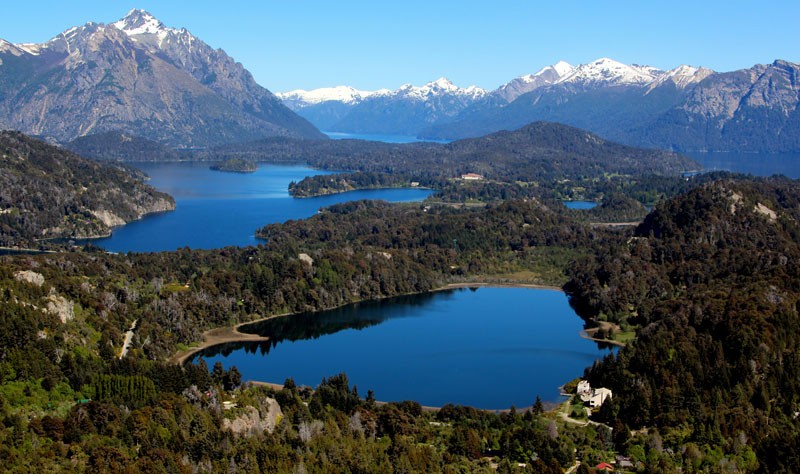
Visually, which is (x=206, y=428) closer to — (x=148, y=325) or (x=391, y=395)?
(x=391, y=395)

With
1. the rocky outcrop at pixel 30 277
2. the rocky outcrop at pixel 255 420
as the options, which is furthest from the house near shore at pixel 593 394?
the rocky outcrop at pixel 30 277

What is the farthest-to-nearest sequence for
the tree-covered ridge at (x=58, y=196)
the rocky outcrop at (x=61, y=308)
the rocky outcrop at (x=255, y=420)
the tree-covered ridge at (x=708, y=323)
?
the tree-covered ridge at (x=58, y=196)
the rocky outcrop at (x=61, y=308)
the rocky outcrop at (x=255, y=420)
the tree-covered ridge at (x=708, y=323)

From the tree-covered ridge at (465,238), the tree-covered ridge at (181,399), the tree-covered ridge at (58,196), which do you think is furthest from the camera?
the tree-covered ridge at (58,196)

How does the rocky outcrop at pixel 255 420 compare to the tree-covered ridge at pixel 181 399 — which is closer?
the tree-covered ridge at pixel 181 399

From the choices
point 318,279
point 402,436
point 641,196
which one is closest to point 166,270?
point 318,279

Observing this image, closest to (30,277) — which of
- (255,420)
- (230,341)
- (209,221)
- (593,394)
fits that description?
(230,341)

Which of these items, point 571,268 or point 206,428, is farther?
point 571,268

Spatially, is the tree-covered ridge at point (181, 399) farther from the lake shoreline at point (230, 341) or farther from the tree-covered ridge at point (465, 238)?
the tree-covered ridge at point (465, 238)
